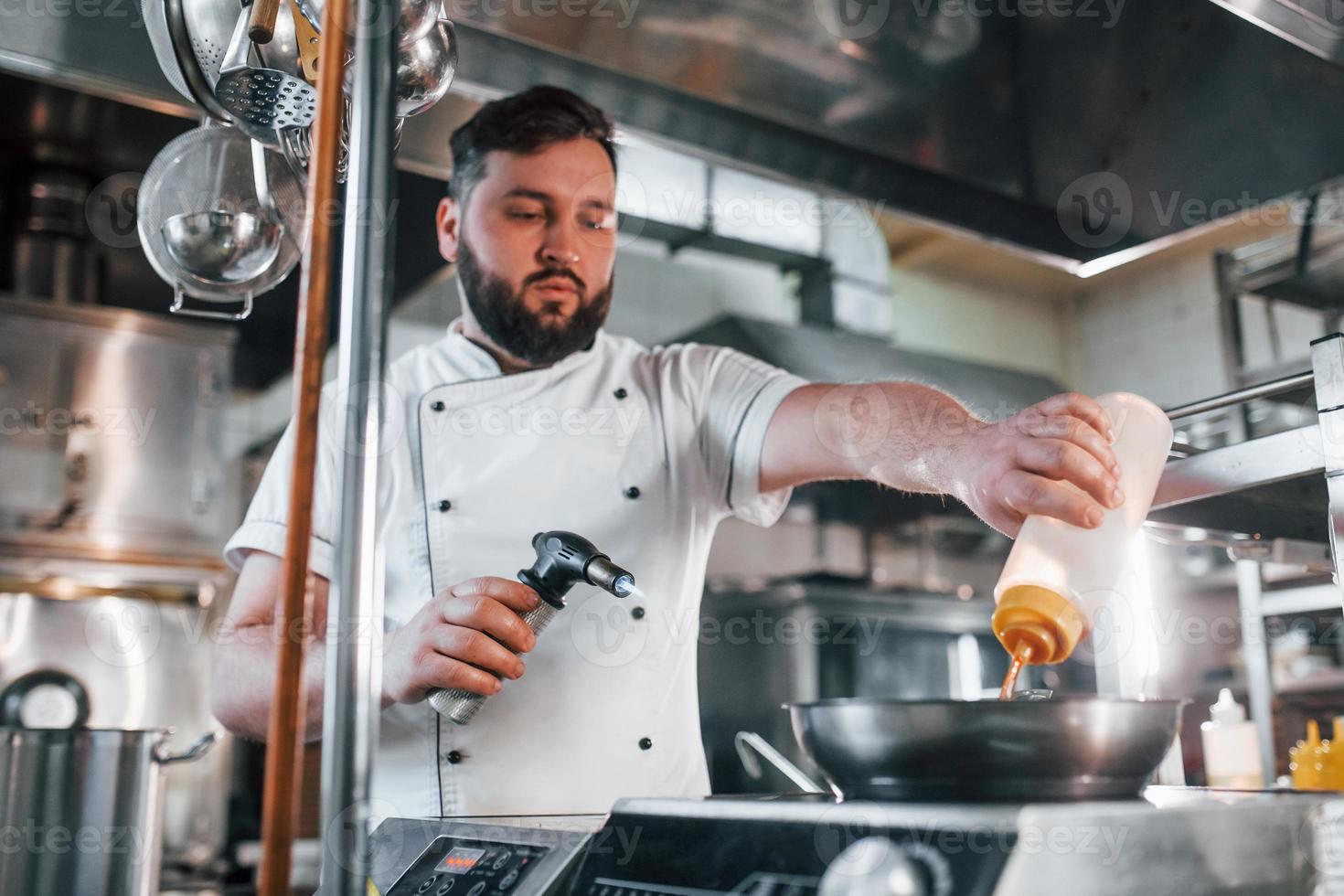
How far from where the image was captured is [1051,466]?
804 millimetres

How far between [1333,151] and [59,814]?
171 cm

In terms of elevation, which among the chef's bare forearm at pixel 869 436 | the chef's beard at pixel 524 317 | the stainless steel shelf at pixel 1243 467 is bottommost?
the stainless steel shelf at pixel 1243 467

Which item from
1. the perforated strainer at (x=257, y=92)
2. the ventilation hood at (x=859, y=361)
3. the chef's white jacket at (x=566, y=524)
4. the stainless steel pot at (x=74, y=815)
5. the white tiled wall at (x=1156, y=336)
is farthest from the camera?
the white tiled wall at (x=1156, y=336)

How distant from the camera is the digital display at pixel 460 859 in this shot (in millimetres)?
828

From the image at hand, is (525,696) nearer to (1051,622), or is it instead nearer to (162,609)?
(1051,622)

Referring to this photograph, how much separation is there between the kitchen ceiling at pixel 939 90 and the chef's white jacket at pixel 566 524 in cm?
31

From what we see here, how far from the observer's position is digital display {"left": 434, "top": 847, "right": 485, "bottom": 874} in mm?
828

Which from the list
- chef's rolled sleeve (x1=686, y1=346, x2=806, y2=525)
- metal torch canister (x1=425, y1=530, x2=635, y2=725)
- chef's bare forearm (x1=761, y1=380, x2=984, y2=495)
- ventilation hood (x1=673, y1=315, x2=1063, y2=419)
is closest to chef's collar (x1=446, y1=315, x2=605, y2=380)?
chef's rolled sleeve (x1=686, y1=346, x2=806, y2=525)

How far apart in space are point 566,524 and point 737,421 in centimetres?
23

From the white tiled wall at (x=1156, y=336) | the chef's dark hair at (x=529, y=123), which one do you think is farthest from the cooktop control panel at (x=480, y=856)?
the white tiled wall at (x=1156, y=336)

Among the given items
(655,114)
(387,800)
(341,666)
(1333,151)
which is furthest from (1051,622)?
(1333,151)

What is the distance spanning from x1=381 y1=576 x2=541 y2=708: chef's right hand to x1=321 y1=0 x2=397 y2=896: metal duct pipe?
38 cm

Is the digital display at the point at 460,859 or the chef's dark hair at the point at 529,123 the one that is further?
the chef's dark hair at the point at 529,123

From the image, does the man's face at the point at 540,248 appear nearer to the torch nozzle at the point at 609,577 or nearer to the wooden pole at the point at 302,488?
the torch nozzle at the point at 609,577
